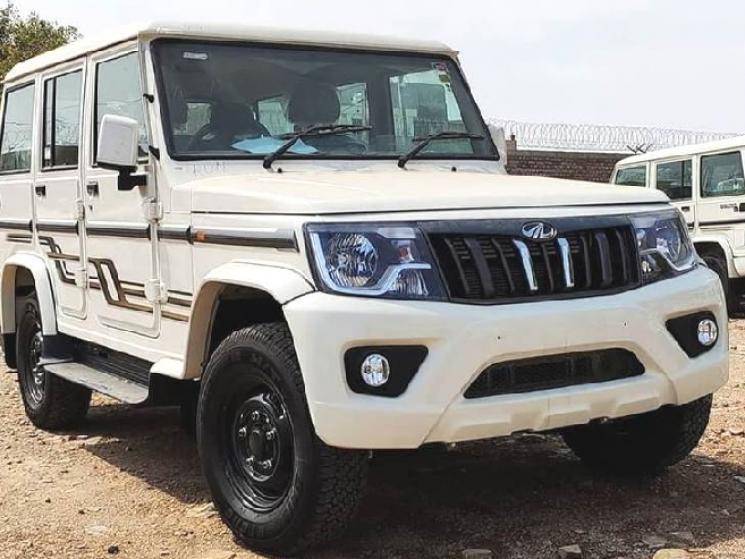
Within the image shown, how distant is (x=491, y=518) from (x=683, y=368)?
973mm

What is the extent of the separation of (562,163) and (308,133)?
45.6ft

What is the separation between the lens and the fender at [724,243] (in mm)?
11523

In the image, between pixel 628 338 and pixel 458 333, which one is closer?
pixel 458 333

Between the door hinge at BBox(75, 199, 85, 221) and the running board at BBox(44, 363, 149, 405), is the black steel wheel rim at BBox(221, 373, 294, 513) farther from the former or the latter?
the door hinge at BBox(75, 199, 85, 221)

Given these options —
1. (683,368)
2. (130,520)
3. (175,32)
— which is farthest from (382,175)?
(130,520)

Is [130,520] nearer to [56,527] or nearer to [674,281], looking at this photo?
[56,527]

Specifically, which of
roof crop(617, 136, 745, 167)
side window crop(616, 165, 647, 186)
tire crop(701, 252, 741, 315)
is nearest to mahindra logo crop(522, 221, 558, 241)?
tire crop(701, 252, 741, 315)

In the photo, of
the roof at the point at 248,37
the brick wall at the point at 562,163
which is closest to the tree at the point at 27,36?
the brick wall at the point at 562,163

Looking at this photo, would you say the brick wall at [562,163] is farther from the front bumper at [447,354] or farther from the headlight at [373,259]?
the headlight at [373,259]

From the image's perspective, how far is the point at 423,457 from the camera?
17.6 feet

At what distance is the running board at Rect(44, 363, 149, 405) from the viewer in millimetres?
4875

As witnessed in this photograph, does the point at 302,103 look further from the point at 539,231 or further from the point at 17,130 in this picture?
the point at 17,130

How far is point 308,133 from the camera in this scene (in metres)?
4.88

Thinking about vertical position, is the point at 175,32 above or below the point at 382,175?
above
